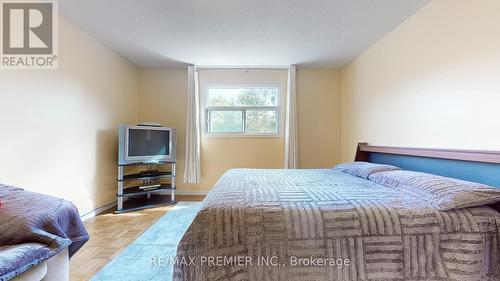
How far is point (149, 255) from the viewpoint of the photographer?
83.0 inches

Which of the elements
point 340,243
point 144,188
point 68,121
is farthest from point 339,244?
point 144,188

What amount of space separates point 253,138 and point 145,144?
1.78 m

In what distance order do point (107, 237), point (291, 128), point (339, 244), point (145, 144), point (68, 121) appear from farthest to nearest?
1. point (291, 128)
2. point (145, 144)
3. point (68, 121)
4. point (107, 237)
5. point (339, 244)

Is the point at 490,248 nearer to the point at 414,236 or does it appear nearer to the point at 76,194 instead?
the point at 414,236

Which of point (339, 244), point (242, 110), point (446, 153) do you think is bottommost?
point (339, 244)

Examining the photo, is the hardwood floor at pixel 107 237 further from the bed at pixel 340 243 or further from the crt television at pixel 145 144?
the bed at pixel 340 243

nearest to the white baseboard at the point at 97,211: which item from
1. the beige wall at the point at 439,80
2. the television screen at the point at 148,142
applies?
the television screen at the point at 148,142

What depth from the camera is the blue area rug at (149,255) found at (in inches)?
70.6

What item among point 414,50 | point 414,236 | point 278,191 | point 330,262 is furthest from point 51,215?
point 414,50

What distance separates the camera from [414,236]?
118 cm

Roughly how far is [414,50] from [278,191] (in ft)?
6.92

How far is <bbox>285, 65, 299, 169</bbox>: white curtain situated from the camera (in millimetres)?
4230

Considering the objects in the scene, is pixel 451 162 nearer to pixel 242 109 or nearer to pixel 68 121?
pixel 242 109

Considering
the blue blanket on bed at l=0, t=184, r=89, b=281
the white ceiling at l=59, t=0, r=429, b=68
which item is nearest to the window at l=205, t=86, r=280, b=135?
the white ceiling at l=59, t=0, r=429, b=68
